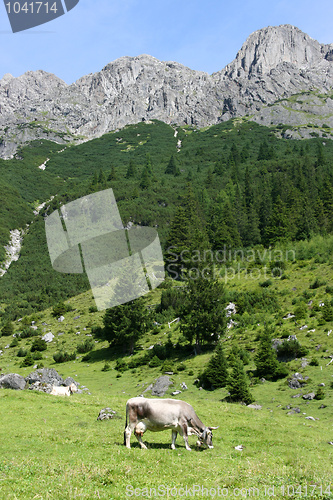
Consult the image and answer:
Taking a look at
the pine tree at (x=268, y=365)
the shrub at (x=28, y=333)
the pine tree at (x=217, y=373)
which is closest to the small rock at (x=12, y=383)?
the pine tree at (x=217, y=373)

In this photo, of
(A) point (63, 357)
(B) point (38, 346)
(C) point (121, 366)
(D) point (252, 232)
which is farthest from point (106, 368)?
(D) point (252, 232)

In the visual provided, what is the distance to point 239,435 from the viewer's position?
14906 millimetres

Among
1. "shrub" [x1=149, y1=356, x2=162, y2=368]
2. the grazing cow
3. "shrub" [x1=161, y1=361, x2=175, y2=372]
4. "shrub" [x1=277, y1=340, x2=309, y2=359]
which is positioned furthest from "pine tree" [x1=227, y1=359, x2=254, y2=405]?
the grazing cow

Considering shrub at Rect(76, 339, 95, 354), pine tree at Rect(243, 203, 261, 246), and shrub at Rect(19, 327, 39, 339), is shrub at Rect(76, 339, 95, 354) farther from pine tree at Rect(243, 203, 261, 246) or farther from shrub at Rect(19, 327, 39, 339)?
pine tree at Rect(243, 203, 261, 246)

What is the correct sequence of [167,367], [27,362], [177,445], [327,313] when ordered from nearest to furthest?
[177,445] < [167,367] < [327,313] < [27,362]

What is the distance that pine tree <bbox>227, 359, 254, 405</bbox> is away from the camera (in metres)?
24.0

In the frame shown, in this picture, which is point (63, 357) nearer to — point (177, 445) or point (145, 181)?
point (177, 445)

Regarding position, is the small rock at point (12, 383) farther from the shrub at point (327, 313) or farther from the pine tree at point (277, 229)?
the pine tree at point (277, 229)

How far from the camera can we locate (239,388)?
24.1 meters

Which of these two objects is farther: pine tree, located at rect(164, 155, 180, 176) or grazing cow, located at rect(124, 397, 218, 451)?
pine tree, located at rect(164, 155, 180, 176)

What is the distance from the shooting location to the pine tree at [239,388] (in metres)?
24.0

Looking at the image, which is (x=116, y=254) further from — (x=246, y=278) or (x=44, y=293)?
(x=246, y=278)

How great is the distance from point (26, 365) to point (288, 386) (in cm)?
2908

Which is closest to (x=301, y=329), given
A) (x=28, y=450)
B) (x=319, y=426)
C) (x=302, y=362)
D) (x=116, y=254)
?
(x=302, y=362)
